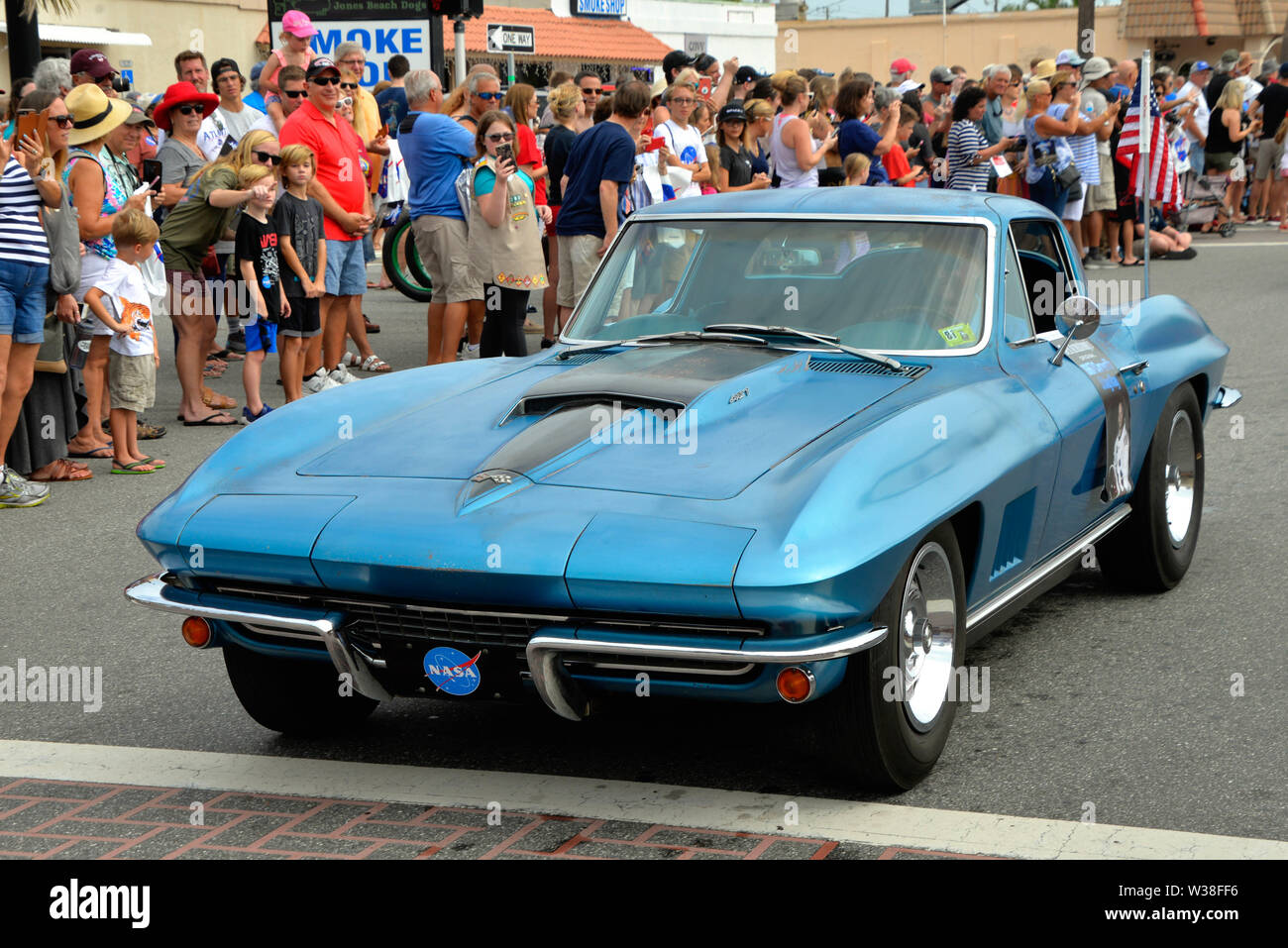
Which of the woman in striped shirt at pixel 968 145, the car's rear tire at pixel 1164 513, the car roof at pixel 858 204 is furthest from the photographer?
the woman in striped shirt at pixel 968 145

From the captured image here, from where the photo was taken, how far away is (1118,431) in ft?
17.3

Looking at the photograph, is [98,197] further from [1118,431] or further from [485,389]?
[1118,431]

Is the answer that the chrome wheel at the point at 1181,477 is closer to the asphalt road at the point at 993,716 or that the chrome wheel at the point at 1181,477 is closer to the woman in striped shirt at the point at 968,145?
the asphalt road at the point at 993,716

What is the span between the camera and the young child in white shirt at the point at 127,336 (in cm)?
834

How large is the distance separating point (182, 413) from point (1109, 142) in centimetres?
1194

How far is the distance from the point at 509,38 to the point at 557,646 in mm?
16147

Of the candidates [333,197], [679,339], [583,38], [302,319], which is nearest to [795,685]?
[679,339]

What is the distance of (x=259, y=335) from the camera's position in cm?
913

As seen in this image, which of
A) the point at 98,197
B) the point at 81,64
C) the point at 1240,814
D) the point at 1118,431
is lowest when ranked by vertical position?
the point at 1240,814

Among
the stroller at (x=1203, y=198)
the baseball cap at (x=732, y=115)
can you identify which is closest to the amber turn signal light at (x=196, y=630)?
the baseball cap at (x=732, y=115)

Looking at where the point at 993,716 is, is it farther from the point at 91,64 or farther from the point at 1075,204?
the point at 1075,204
